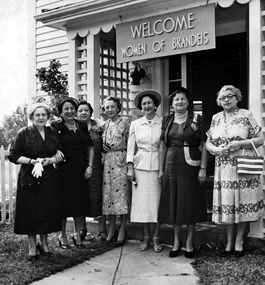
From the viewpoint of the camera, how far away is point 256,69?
4711mm

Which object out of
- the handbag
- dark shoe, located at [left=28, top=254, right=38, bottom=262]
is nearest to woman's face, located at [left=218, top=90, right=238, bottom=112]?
the handbag

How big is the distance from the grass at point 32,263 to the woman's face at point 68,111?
5.27 feet

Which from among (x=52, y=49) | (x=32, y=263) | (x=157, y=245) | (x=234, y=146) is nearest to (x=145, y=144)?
(x=234, y=146)

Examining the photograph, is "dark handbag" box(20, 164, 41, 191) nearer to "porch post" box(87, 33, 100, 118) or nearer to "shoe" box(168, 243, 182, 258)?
"shoe" box(168, 243, 182, 258)

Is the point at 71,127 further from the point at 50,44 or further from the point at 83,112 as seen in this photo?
the point at 50,44

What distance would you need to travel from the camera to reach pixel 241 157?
4.29 metres

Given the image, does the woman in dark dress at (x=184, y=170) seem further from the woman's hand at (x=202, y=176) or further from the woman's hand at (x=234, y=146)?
the woman's hand at (x=234, y=146)

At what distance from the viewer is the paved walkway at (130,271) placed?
3969mm

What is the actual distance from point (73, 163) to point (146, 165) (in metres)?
0.90

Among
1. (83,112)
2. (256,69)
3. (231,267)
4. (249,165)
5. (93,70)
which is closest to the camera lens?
(231,267)

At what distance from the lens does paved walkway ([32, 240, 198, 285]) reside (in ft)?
13.0

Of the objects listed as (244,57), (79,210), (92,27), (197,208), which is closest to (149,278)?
(197,208)

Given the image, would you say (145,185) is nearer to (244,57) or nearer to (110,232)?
(110,232)

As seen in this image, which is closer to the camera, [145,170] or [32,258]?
[32,258]
